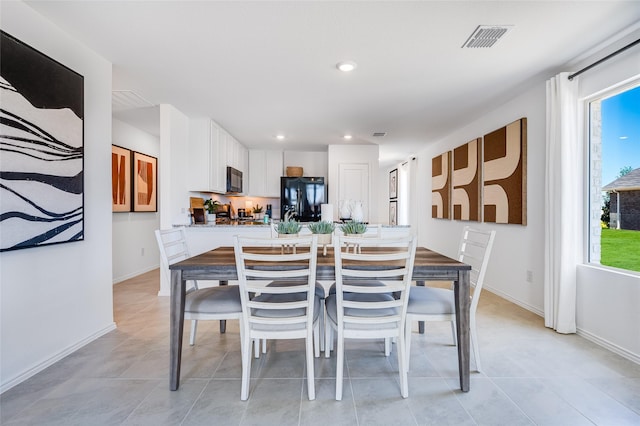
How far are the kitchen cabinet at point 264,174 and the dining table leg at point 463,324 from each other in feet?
15.7

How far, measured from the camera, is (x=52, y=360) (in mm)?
2111

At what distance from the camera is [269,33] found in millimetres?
2170

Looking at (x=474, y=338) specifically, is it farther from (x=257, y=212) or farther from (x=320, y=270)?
(x=257, y=212)

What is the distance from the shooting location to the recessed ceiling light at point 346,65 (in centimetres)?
259

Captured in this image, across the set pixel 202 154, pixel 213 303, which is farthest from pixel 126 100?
pixel 213 303

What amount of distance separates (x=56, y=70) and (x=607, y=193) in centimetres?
424

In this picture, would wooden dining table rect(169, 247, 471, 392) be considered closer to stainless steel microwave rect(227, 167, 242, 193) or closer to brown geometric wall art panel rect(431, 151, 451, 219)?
stainless steel microwave rect(227, 167, 242, 193)

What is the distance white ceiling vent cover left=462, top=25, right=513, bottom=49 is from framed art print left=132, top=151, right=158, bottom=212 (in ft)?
15.4

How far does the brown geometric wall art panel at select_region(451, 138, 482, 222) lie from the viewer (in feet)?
13.8

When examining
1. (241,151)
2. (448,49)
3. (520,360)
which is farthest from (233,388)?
(241,151)

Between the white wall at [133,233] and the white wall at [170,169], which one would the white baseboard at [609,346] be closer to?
the white wall at [170,169]

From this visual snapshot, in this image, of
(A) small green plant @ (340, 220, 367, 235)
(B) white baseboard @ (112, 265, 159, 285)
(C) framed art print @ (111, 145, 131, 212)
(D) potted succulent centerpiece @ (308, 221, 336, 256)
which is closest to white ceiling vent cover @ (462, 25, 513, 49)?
(A) small green plant @ (340, 220, 367, 235)

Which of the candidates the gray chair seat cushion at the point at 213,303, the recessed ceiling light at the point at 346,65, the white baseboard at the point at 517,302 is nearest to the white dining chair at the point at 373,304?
the gray chair seat cushion at the point at 213,303

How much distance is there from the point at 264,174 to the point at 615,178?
5.16m
